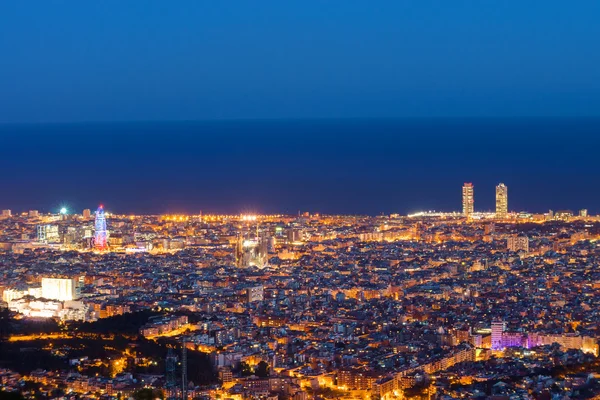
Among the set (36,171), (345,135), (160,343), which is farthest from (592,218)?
(345,135)

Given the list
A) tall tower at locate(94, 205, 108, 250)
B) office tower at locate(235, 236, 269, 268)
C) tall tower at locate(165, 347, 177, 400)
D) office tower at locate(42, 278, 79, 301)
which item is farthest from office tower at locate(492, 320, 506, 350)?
tall tower at locate(94, 205, 108, 250)

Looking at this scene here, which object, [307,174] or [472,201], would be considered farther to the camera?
[307,174]

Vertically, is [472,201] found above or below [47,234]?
above

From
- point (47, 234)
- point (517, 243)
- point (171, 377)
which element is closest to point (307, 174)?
point (47, 234)

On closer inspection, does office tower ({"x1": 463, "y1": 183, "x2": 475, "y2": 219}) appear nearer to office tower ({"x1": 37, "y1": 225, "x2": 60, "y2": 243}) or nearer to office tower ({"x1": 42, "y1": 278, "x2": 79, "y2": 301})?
office tower ({"x1": 37, "y1": 225, "x2": 60, "y2": 243})

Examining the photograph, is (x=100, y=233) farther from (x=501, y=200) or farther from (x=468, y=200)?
(x=501, y=200)

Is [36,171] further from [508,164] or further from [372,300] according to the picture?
[372,300]

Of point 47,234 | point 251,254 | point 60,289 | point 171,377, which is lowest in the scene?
point 171,377

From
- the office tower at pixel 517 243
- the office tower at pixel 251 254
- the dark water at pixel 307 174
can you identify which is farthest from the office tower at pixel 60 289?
the dark water at pixel 307 174
